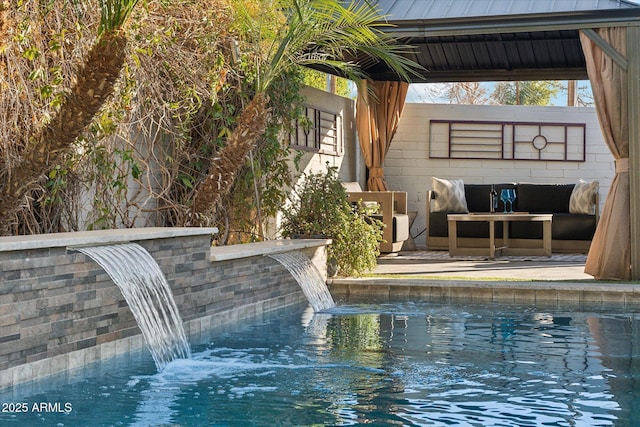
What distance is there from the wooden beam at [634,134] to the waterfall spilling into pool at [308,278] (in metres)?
2.84

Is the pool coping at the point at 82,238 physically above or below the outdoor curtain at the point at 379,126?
→ below

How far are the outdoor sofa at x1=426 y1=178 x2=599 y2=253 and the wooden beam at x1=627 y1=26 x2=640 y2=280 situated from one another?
3352 mm

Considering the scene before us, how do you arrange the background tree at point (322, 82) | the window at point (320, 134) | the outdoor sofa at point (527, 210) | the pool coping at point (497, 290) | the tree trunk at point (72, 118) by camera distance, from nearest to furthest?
the tree trunk at point (72, 118) < the pool coping at point (497, 290) < the window at point (320, 134) < the outdoor sofa at point (527, 210) < the background tree at point (322, 82)

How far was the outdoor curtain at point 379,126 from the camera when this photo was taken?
13.0 metres

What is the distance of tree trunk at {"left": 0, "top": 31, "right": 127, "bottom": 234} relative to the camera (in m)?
5.05

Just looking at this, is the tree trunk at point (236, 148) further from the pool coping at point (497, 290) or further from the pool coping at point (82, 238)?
the pool coping at point (497, 290)

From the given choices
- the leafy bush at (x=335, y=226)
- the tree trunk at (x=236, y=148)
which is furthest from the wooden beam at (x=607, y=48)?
the tree trunk at (x=236, y=148)

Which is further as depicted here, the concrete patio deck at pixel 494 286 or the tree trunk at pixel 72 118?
the concrete patio deck at pixel 494 286

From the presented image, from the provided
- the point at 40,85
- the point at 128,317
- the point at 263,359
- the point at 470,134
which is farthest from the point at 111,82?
the point at 470,134

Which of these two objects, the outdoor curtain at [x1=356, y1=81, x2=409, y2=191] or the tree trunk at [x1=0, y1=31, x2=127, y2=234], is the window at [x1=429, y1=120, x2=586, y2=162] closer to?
the outdoor curtain at [x1=356, y1=81, x2=409, y2=191]

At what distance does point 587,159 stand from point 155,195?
26.5ft

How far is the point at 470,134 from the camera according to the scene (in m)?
13.9

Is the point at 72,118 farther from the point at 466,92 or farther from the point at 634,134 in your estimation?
the point at 466,92

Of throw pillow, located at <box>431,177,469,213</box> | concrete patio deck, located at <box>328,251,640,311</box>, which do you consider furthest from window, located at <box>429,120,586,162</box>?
concrete patio deck, located at <box>328,251,640,311</box>
